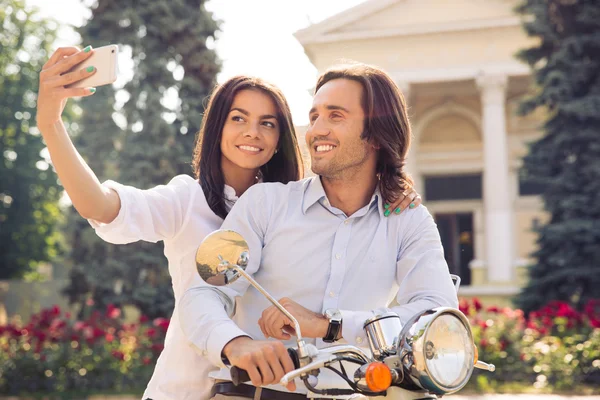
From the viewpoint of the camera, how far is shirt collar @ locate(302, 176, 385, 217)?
2.67 meters

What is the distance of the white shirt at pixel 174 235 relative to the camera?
275 cm

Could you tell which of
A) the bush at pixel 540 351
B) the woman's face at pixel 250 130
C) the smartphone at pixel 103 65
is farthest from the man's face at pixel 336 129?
the bush at pixel 540 351

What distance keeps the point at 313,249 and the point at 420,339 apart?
2.49 ft

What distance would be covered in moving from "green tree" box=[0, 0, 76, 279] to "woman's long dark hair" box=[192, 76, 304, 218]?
93.4 feet

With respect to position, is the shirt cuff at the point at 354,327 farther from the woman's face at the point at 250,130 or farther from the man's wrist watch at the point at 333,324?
the woman's face at the point at 250,130

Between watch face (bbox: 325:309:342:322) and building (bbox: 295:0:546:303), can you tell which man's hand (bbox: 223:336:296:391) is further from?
building (bbox: 295:0:546:303)

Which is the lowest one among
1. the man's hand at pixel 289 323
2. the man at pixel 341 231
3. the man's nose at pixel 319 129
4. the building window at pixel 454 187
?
the building window at pixel 454 187

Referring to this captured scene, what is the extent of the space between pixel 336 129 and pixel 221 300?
690 millimetres

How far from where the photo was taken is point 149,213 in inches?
110

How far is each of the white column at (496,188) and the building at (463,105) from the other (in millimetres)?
29

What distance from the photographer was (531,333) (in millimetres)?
11125

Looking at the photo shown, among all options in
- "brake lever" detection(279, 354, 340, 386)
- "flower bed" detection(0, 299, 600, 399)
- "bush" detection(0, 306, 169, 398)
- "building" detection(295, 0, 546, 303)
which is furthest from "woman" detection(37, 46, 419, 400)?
"building" detection(295, 0, 546, 303)

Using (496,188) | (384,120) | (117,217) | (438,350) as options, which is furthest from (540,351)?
(496,188)

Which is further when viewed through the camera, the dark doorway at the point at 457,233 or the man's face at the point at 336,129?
the dark doorway at the point at 457,233
